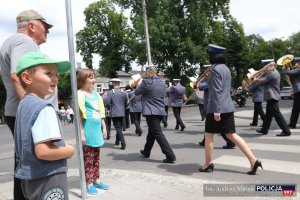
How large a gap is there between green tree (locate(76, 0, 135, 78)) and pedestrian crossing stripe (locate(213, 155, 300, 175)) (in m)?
46.8

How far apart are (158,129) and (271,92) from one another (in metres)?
3.67

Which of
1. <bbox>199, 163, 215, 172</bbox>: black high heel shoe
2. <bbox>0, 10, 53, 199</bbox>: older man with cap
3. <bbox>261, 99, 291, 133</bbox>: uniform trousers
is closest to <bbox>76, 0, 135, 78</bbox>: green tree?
<bbox>261, 99, 291, 133</bbox>: uniform trousers

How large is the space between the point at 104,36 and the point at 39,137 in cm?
5376

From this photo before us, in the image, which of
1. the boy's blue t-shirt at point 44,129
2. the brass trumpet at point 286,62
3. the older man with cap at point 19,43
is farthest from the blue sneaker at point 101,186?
the brass trumpet at point 286,62

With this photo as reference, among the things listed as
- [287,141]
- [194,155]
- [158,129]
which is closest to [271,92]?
[287,141]

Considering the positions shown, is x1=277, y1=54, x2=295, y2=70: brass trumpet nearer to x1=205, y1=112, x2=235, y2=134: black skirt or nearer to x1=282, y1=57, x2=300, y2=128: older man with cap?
x1=282, y1=57, x2=300, y2=128: older man with cap

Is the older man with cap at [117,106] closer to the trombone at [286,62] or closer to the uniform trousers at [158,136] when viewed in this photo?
the uniform trousers at [158,136]

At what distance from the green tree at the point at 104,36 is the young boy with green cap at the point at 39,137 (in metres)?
50.6

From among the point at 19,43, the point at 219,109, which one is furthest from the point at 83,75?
the point at 219,109

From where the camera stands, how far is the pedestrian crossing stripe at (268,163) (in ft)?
18.9

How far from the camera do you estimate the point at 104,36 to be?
180 feet

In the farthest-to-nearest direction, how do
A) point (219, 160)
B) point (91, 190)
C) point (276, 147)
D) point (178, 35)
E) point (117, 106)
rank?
point (178, 35) < point (117, 106) < point (276, 147) < point (219, 160) < point (91, 190)

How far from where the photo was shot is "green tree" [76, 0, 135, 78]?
53.5 meters

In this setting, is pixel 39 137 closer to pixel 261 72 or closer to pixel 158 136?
pixel 158 136
